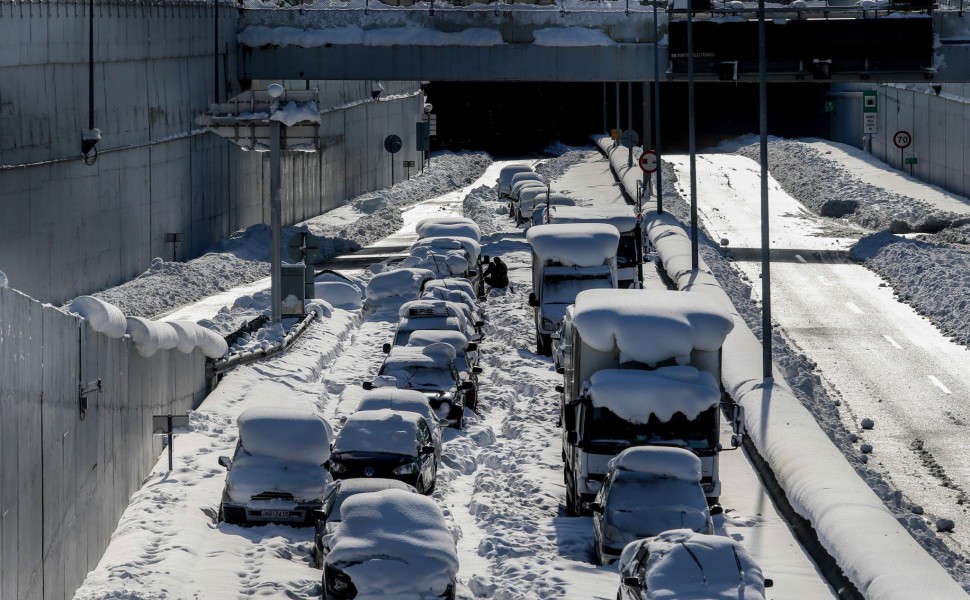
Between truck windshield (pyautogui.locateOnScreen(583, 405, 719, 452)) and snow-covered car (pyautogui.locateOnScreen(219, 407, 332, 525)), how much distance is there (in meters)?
3.50

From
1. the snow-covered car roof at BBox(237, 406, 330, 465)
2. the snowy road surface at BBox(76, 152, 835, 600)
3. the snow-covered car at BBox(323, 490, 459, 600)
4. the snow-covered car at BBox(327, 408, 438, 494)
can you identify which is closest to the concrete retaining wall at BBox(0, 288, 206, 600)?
the snowy road surface at BBox(76, 152, 835, 600)

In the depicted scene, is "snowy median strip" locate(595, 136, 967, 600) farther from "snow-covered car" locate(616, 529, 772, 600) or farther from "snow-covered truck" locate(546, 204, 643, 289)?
"snow-covered truck" locate(546, 204, 643, 289)

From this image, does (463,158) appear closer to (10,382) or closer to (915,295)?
(915,295)

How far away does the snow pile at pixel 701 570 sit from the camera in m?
13.3

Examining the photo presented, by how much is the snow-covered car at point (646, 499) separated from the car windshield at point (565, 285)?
1372 centimetres

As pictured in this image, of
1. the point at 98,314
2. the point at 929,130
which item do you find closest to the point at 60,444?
the point at 98,314

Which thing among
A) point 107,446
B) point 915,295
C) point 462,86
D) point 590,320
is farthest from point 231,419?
point 462,86

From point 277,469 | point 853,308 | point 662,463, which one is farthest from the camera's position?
point 853,308

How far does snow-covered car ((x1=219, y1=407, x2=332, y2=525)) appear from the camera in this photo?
1914 cm

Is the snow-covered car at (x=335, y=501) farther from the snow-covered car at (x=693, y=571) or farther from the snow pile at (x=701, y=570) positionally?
the snow pile at (x=701, y=570)

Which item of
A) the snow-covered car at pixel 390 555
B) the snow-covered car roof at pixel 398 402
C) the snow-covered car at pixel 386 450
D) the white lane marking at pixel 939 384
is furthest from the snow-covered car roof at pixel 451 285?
the snow-covered car at pixel 390 555

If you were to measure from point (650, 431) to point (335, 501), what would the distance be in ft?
14.2

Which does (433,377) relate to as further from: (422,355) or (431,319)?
(431,319)

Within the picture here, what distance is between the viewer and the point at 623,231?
37.9 metres
